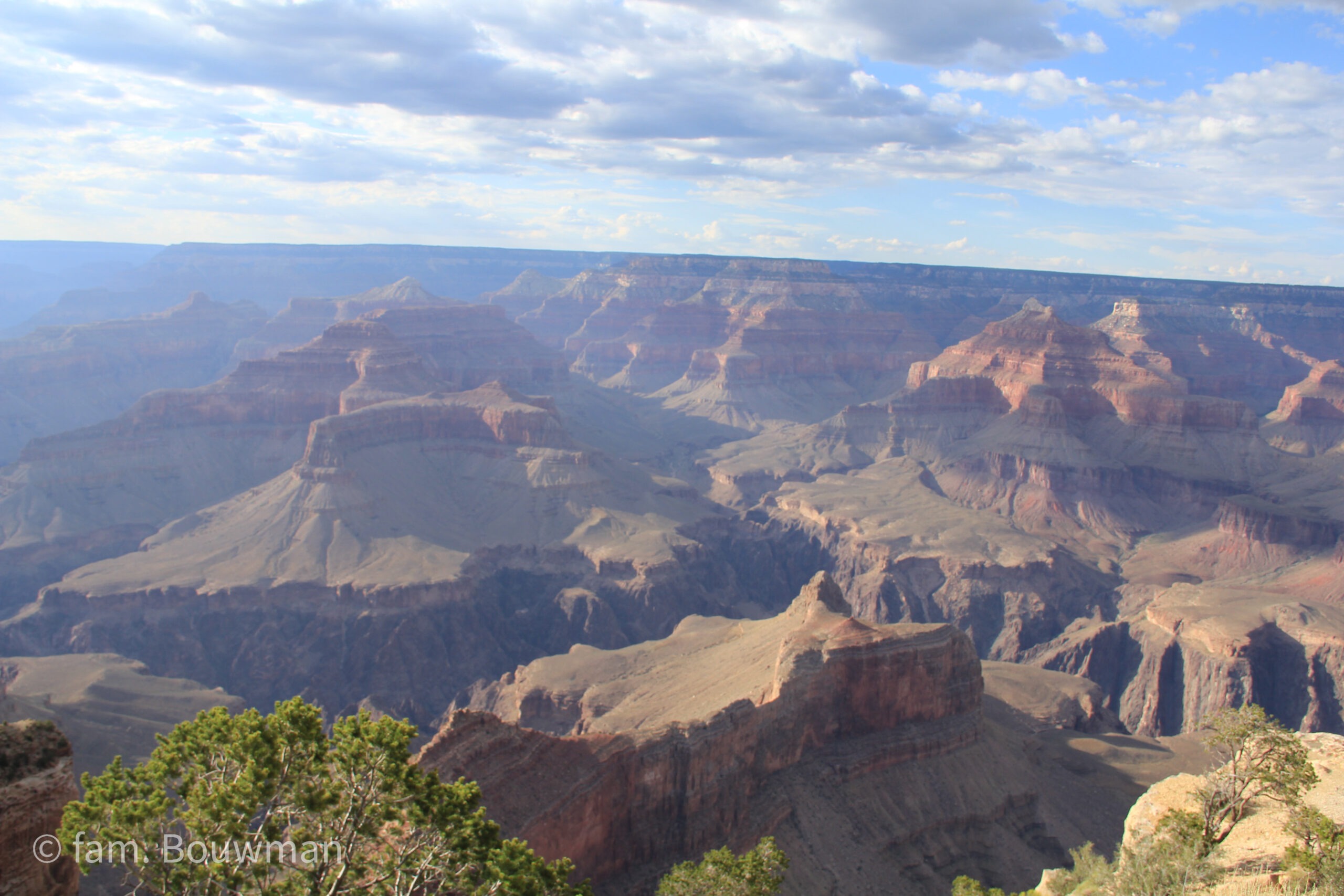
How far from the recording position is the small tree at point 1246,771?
94.2 ft

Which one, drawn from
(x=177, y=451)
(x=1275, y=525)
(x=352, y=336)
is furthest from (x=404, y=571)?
(x=1275, y=525)

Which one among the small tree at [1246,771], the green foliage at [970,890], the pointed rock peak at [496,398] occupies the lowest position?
the green foliage at [970,890]

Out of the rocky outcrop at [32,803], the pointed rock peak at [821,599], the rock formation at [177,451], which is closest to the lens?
the rocky outcrop at [32,803]

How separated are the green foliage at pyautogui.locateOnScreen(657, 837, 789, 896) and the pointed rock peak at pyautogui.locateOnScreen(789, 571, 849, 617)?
1314 inches

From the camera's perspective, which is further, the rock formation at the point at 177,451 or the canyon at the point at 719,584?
the rock formation at the point at 177,451

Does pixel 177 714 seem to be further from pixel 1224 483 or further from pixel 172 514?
pixel 1224 483

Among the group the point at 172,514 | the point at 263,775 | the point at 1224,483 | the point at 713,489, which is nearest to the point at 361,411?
the point at 172,514

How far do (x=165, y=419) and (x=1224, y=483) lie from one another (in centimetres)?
16067

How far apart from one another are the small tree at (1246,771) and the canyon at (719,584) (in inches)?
775

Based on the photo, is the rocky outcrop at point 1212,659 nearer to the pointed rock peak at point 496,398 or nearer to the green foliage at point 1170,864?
the green foliage at point 1170,864

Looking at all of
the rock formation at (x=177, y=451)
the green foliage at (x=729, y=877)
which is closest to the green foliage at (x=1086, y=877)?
the green foliage at (x=729, y=877)

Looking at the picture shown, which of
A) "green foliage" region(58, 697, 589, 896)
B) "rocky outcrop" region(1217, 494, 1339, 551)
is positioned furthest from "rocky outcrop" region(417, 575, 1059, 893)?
"rocky outcrop" region(1217, 494, 1339, 551)

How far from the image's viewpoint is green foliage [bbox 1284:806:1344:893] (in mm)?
23000

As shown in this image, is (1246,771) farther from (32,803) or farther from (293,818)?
(32,803)
